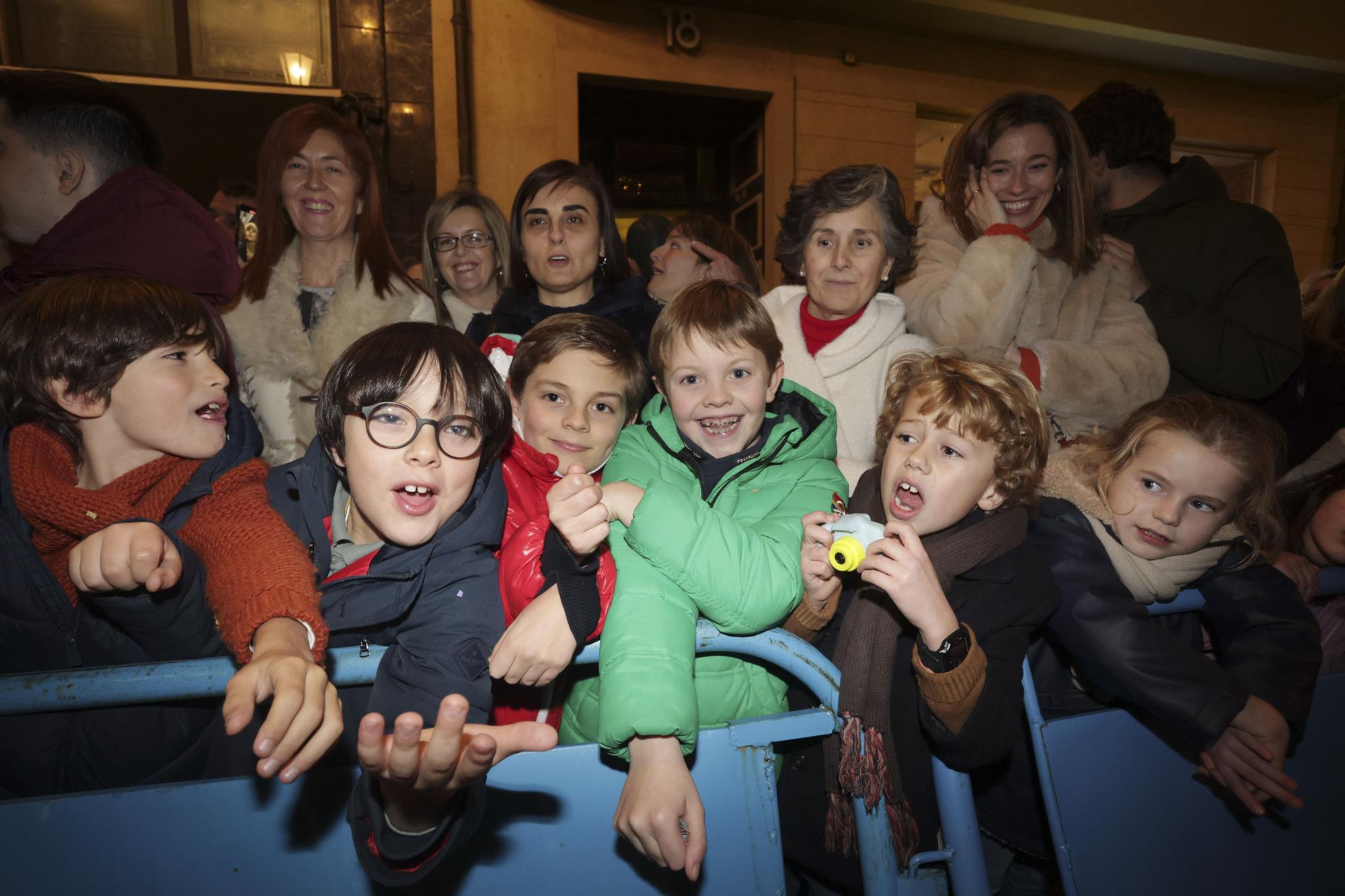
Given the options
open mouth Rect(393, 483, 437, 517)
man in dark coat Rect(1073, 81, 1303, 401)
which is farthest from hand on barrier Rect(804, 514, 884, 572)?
man in dark coat Rect(1073, 81, 1303, 401)

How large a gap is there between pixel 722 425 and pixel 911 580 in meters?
0.70

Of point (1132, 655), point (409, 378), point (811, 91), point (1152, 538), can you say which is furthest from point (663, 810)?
point (811, 91)

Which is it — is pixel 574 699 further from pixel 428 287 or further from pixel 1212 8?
pixel 1212 8

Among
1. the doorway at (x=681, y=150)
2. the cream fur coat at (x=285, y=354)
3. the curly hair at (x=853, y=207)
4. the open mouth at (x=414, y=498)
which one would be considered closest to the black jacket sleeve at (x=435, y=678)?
the open mouth at (x=414, y=498)

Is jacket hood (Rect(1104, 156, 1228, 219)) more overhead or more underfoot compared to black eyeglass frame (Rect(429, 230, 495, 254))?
more overhead

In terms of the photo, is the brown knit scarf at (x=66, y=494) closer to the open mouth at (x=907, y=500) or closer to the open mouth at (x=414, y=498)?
the open mouth at (x=414, y=498)

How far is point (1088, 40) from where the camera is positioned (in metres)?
7.56

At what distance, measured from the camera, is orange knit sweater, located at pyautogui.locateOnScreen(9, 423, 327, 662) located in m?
1.22

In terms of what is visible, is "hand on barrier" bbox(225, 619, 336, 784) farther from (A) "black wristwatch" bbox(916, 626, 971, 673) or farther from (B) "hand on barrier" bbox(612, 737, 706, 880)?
(A) "black wristwatch" bbox(916, 626, 971, 673)

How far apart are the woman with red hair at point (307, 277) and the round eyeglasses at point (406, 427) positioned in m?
1.23

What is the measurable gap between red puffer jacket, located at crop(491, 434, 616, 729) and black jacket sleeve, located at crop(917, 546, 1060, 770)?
78cm

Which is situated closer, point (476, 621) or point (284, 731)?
point (284, 731)

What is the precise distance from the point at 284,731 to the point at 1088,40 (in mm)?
9957

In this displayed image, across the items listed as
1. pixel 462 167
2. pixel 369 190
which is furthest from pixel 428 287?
pixel 462 167
